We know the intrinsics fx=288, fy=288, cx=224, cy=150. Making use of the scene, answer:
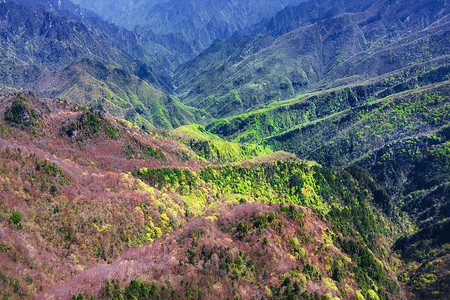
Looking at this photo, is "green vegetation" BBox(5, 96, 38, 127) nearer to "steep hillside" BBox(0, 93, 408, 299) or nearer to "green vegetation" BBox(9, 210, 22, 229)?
"steep hillside" BBox(0, 93, 408, 299)

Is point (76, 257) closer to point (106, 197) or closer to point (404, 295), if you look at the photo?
point (106, 197)

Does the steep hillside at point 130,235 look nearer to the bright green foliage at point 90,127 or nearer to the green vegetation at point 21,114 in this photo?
the green vegetation at point 21,114

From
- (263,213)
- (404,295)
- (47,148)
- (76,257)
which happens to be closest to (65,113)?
(47,148)

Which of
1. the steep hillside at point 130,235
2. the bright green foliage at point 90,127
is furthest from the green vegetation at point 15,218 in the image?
the bright green foliage at point 90,127

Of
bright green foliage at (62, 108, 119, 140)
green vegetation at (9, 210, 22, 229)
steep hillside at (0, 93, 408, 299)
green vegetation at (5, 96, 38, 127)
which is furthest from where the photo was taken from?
bright green foliage at (62, 108, 119, 140)

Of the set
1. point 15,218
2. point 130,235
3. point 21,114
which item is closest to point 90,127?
point 21,114

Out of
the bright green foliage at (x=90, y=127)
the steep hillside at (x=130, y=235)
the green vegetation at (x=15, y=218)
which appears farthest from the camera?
the bright green foliage at (x=90, y=127)

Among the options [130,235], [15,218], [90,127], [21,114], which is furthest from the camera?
[90,127]

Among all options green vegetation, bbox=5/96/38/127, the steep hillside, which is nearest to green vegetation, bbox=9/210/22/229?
the steep hillside

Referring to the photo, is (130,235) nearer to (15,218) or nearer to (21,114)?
(15,218)

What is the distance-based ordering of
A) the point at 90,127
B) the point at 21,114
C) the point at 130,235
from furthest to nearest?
the point at 90,127 → the point at 21,114 → the point at 130,235
